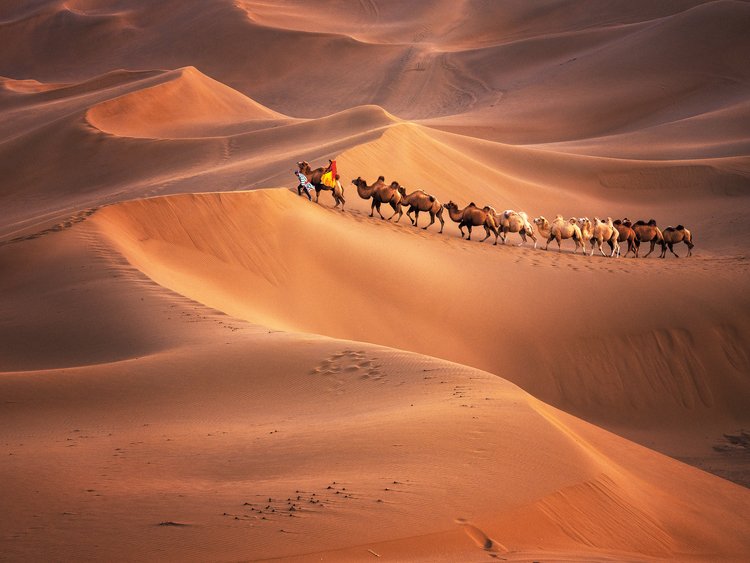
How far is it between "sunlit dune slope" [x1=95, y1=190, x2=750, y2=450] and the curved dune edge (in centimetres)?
1982

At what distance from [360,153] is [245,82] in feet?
141

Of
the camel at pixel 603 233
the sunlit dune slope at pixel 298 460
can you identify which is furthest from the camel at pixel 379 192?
the sunlit dune slope at pixel 298 460

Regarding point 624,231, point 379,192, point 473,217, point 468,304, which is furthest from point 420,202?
point 624,231

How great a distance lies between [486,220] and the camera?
2195 cm

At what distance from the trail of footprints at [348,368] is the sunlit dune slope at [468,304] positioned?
4509 mm

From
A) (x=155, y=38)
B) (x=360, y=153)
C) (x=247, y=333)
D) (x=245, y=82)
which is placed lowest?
(x=247, y=333)

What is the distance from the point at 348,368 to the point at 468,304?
8.09m

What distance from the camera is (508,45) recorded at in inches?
2596

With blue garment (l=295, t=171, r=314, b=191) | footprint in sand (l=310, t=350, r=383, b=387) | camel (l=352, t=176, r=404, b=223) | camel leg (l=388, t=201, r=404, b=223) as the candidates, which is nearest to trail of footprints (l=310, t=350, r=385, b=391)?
footprint in sand (l=310, t=350, r=383, b=387)

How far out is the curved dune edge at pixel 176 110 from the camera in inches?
1516

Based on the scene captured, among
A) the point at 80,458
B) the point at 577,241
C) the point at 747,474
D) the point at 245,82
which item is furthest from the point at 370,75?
the point at 80,458

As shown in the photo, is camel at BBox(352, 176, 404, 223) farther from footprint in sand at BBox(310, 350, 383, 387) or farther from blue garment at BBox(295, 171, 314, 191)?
footprint in sand at BBox(310, 350, 383, 387)

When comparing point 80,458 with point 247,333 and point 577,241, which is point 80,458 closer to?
point 247,333

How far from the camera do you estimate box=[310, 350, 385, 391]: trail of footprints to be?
1076 cm
